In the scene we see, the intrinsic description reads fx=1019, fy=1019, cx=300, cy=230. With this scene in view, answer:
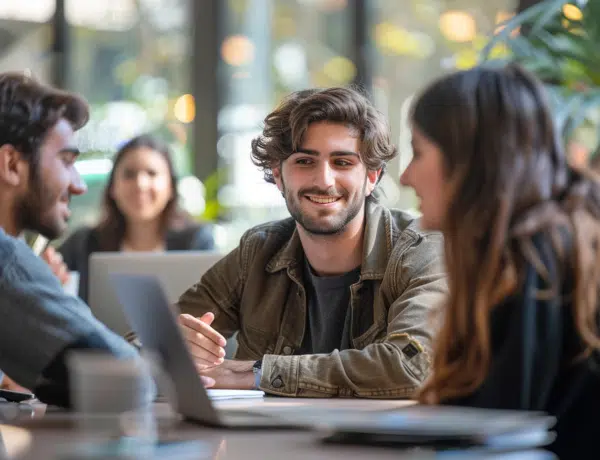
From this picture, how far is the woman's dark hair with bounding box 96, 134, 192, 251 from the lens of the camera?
187 inches

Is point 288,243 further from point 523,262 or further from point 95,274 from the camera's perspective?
point 523,262

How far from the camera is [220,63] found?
666 centimetres

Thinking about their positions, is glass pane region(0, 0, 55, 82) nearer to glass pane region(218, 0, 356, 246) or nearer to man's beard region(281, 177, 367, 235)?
glass pane region(218, 0, 356, 246)

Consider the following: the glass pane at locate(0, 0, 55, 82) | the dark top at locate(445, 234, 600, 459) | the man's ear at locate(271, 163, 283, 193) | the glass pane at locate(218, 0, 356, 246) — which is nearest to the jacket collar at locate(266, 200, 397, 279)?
the man's ear at locate(271, 163, 283, 193)

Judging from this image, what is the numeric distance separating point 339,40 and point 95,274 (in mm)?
3749

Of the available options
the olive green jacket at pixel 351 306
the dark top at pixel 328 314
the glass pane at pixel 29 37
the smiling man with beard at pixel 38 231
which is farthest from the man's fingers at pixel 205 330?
the glass pane at pixel 29 37

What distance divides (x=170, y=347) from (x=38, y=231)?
118 cm

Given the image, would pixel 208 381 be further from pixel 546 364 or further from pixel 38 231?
pixel 546 364

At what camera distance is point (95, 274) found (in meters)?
2.54

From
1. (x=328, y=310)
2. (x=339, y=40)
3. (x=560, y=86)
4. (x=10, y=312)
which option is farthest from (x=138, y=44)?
(x=10, y=312)

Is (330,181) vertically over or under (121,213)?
over

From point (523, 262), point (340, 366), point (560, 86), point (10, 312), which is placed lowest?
point (340, 366)

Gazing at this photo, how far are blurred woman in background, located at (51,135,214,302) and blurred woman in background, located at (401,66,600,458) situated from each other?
123 inches

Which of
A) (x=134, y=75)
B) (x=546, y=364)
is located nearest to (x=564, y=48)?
(x=546, y=364)
